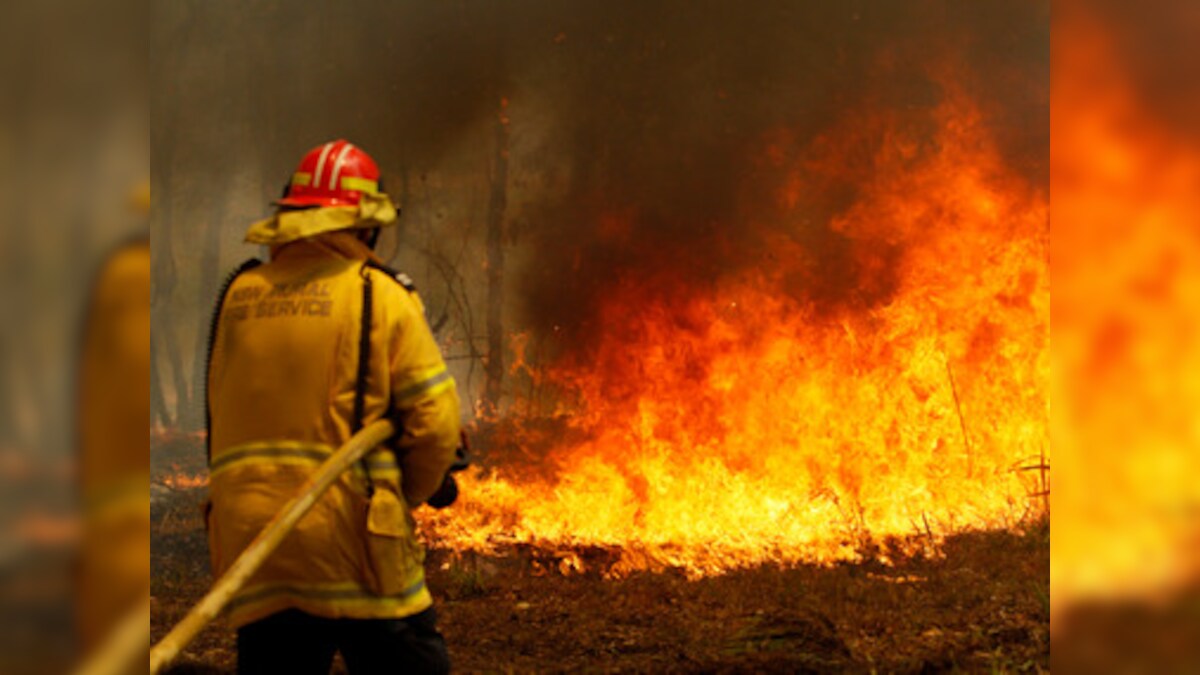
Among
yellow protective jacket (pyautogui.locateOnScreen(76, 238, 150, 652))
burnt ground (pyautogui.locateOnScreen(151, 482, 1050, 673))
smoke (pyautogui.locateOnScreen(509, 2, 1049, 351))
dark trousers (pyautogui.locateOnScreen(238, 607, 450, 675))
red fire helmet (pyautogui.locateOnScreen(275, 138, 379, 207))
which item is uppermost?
smoke (pyautogui.locateOnScreen(509, 2, 1049, 351))

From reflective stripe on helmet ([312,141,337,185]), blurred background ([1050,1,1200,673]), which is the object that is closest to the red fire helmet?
reflective stripe on helmet ([312,141,337,185])

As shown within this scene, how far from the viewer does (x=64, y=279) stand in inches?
26.8

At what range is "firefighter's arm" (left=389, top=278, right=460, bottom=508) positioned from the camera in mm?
2865

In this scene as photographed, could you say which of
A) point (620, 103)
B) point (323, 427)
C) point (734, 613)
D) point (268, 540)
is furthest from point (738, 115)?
point (268, 540)

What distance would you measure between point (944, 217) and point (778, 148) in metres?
1.22

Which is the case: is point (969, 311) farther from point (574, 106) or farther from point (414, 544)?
point (414, 544)

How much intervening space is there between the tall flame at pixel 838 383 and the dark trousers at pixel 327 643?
3.33m

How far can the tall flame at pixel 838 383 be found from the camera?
20.5 ft

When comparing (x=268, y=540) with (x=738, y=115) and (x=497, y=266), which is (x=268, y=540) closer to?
(x=497, y=266)

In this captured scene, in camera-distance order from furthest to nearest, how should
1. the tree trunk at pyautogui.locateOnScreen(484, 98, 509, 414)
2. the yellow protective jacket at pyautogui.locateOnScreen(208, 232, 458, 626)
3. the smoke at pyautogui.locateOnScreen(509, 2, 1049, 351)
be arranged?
the tree trunk at pyautogui.locateOnScreen(484, 98, 509, 414) → the smoke at pyautogui.locateOnScreen(509, 2, 1049, 351) → the yellow protective jacket at pyautogui.locateOnScreen(208, 232, 458, 626)

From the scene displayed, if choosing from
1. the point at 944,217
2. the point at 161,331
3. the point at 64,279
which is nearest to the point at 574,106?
the point at 944,217

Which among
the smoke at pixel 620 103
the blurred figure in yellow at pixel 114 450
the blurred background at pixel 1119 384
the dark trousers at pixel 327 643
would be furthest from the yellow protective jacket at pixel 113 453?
the smoke at pixel 620 103

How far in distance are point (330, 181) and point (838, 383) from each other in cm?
414

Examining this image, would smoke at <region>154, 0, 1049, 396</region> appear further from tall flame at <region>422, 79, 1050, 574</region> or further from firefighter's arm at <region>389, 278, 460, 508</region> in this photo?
firefighter's arm at <region>389, 278, 460, 508</region>
